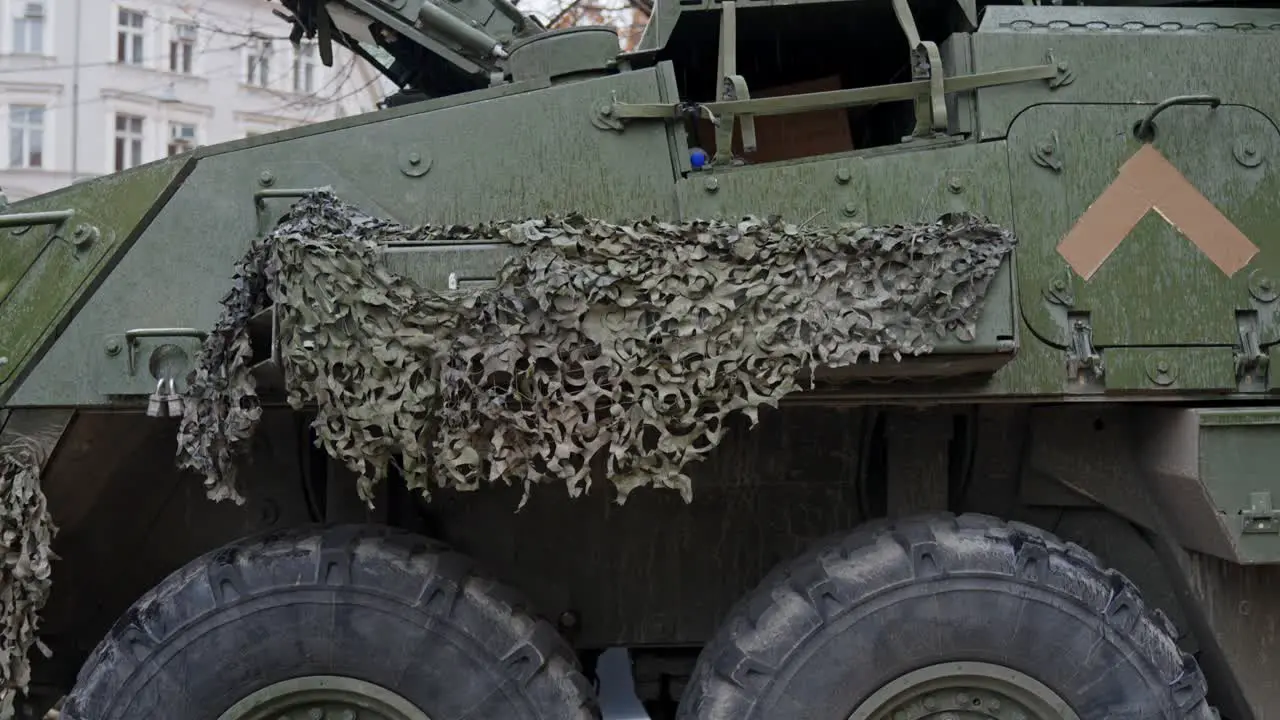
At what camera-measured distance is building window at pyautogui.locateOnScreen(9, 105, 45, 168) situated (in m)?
24.8

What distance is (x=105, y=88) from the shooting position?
25312mm

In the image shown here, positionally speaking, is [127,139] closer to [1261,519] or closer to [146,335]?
[146,335]

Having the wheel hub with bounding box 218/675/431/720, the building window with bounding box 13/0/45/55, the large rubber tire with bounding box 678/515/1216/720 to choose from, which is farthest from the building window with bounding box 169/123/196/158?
the large rubber tire with bounding box 678/515/1216/720

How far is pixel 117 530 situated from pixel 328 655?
3.40 ft

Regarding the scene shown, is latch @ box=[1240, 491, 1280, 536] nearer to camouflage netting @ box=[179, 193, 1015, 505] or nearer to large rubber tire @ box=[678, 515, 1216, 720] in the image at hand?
large rubber tire @ box=[678, 515, 1216, 720]

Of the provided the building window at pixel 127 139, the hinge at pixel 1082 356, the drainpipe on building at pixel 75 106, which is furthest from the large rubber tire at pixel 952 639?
the building window at pixel 127 139

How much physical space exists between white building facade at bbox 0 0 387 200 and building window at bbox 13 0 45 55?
0.7 inches

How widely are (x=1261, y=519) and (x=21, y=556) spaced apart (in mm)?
3165

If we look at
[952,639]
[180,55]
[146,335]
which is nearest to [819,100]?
[952,639]

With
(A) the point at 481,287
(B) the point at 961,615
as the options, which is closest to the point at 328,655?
(A) the point at 481,287

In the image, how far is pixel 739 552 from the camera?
4145mm

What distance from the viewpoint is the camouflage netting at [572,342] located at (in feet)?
10.7

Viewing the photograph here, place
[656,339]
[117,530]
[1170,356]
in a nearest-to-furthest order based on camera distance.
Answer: [656,339]
[1170,356]
[117,530]

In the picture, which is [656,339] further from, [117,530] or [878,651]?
[117,530]
